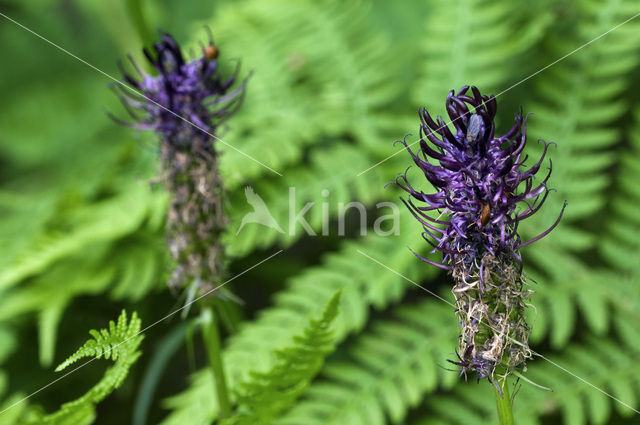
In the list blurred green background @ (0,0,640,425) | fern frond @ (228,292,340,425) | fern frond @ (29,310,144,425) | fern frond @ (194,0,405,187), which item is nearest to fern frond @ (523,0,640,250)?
blurred green background @ (0,0,640,425)

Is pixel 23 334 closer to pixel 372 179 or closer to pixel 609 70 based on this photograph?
pixel 372 179

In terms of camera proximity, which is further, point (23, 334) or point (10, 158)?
point (10, 158)

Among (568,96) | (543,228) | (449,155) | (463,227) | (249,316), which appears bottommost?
(249,316)

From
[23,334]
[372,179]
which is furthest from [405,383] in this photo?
[23,334]

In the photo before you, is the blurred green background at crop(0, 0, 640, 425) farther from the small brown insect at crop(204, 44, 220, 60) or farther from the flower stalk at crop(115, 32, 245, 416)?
the small brown insect at crop(204, 44, 220, 60)

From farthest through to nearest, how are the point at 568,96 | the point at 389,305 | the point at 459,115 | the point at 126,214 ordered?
the point at 389,305
the point at 568,96
the point at 126,214
the point at 459,115

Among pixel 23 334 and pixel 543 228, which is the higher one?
pixel 543 228

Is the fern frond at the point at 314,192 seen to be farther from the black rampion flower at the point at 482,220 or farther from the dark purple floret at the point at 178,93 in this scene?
the black rampion flower at the point at 482,220
